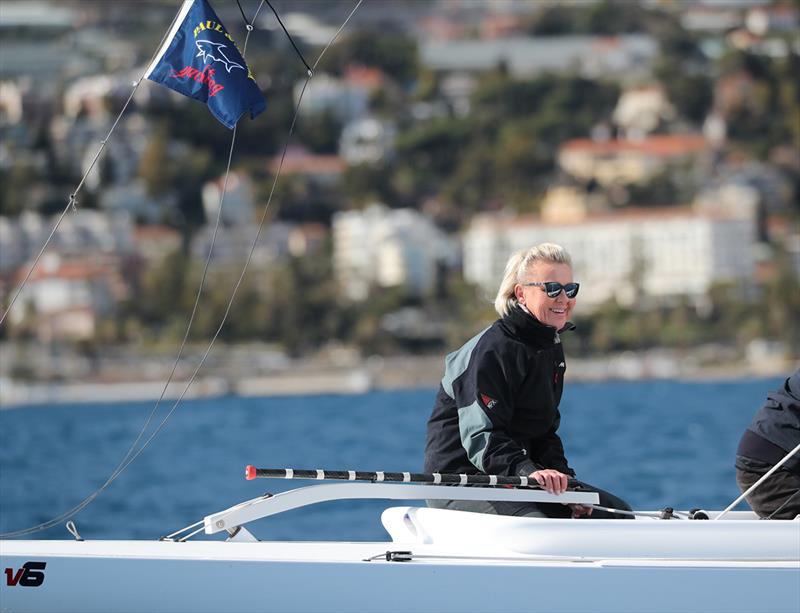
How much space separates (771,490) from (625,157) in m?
109

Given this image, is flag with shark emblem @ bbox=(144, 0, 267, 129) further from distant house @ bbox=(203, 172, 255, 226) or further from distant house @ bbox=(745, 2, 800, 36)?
distant house @ bbox=(745, 2, 800, 36)

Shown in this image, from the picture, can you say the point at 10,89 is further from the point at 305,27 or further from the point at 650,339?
the point at 650,339

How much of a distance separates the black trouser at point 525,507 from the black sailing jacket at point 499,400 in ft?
0.28

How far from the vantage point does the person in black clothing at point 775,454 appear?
4547 mm

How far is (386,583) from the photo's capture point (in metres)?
4.34

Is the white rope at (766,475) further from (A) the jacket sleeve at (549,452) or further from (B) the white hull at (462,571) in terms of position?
(A) the jacket sleeve at (549,452)

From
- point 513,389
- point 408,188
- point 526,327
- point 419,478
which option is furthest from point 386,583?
point 408,188

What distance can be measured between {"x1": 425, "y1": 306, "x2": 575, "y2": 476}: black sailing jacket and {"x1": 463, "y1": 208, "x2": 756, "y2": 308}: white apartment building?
300 feet

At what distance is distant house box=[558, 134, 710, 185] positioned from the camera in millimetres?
110875

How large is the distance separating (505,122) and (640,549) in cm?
11094

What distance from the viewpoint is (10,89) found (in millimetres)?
111875

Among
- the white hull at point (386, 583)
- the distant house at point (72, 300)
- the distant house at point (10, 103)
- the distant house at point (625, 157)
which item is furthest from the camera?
the distant house at point (625, 157)

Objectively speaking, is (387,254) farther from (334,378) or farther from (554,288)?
(554,288)

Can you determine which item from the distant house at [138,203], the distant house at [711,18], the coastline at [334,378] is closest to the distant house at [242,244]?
the distant house at [138,203]
